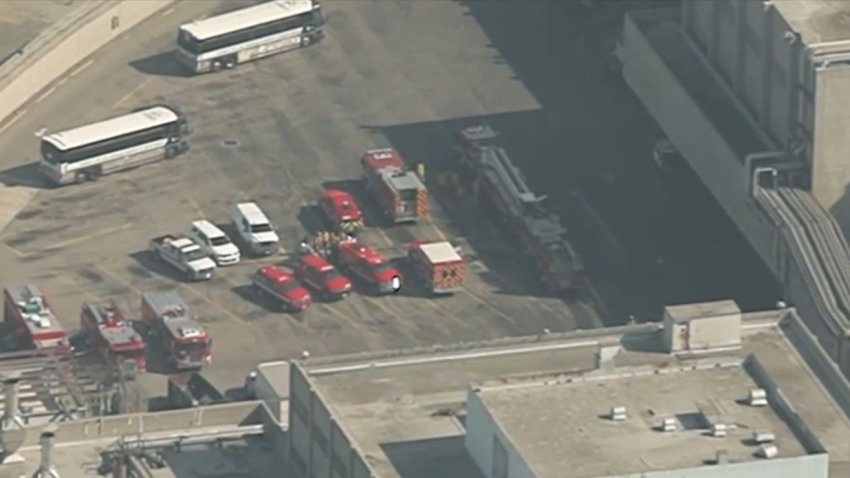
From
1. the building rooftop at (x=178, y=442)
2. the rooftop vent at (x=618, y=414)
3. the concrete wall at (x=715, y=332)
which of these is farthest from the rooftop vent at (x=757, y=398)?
the building rooftop at (x=178, y=442)

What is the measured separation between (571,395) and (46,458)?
2232cm

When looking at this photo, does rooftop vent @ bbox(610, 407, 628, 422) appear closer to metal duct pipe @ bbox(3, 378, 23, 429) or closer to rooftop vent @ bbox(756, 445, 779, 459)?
rooftop vent @ bbox(756, 445, 779, 459)

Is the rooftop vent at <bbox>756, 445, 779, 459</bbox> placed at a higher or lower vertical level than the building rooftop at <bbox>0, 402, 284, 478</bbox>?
higher

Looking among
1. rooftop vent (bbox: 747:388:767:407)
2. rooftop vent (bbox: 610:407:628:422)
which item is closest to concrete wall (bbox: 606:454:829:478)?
rooftop vent (bbox: 747:388:767:407)

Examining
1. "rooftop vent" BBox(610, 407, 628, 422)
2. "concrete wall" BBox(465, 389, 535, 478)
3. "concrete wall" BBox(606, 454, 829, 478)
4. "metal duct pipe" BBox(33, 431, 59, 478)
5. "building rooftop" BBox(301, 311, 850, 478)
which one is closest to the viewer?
"concrete wall" BBox(606, 454, 829, 478)

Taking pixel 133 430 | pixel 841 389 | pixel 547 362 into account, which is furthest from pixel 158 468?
pixel 841 389

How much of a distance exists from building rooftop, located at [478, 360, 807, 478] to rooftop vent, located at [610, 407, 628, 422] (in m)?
0.20

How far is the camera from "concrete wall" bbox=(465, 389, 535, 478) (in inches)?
7111

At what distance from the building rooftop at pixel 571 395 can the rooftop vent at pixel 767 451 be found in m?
0.39

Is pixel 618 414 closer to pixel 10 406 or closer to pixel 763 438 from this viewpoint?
pixel 763 438

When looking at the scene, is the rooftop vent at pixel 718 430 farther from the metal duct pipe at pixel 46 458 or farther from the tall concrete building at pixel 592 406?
the metal duct pipe at pixel 46 458

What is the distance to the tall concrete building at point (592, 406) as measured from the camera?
7126 inches

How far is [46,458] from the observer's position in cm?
19038

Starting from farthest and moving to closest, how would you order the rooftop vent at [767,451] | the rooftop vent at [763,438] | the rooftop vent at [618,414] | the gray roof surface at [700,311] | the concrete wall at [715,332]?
the gray roof surface at [700,311]
the concrete wall at [715,332]
the rooftop vent at [618,414]
the rooftop vent at [763,438]
the rooftop vent at [767,451]
